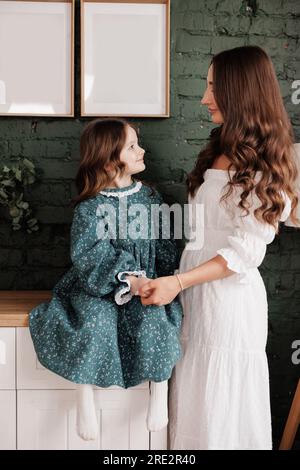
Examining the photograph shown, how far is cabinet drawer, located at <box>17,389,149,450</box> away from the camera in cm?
203

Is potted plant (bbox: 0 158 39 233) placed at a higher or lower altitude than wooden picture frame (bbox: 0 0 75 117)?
lower

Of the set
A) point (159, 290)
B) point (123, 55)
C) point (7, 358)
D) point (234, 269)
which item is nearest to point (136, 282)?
point (159, 290)

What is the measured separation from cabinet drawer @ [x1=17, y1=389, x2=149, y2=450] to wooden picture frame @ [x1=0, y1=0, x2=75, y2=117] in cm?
112

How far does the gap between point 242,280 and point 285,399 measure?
2.89 ft

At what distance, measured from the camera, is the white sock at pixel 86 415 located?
1.92m

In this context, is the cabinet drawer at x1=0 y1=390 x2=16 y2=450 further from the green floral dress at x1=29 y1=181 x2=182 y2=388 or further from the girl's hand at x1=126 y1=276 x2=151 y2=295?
the girl's hand at x1=126 y1=276 x2=151 y2=295

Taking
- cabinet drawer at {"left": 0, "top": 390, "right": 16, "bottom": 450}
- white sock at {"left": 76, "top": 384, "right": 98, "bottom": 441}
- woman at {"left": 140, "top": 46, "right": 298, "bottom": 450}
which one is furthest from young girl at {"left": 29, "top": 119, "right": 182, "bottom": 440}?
cabinet drawer at {"left": 0, "top": 390, "right": 16, "bottom": 450}

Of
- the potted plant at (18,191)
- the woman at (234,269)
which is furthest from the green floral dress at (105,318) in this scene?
the potted plant at (18,191)

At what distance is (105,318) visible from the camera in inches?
75.5

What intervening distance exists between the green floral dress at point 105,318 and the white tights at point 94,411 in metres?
0.07

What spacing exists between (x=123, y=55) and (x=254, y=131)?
0.72 m

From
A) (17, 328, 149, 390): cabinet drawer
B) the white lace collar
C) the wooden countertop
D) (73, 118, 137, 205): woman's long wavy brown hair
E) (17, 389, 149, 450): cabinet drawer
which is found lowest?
(17, 389, 149, 450): cabinet drawer

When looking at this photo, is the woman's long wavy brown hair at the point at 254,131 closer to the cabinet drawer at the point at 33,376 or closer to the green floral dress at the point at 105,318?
the green floral dress at the point at 105,318
